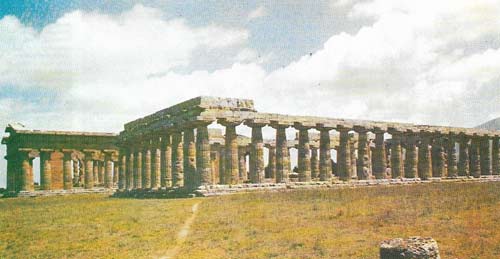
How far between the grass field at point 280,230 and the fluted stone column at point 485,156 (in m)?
38.6

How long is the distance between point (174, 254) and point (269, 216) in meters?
6.08

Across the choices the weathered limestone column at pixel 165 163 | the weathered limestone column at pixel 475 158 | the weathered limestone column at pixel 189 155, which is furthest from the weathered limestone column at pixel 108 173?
the weathered limestone column at pixel 475 158

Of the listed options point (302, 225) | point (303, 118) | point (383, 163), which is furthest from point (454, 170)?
point (302, 225)

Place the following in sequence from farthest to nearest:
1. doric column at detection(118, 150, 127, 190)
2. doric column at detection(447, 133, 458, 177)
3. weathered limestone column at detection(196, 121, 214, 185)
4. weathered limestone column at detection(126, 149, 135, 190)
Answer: doric column at detection(118, 150, 127, 190)
doric column at detection(447, 133, 458, 177)
weathered limestone column at detection(126, 149, 135, 190)
weathered limestone column at detection(196, 121, 214, 185)

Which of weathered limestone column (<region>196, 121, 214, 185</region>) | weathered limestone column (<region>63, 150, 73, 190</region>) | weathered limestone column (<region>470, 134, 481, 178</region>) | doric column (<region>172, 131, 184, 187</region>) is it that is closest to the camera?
weathered limestone column (<region>196, 121, 214, 185</region>)

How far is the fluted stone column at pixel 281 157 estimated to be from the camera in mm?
39750

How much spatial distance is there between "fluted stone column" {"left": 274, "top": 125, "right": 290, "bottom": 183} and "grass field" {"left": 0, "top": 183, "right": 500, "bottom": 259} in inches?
605

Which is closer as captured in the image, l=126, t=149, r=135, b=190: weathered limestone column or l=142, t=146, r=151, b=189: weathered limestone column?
l=142, t=146, r=151, b=189: weathered limestone column

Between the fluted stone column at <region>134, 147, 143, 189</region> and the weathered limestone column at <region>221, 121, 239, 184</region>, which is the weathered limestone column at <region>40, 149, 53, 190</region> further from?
the weathered limestone column at <region>221, 121, 239, 184</region>

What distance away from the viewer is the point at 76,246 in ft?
54.3

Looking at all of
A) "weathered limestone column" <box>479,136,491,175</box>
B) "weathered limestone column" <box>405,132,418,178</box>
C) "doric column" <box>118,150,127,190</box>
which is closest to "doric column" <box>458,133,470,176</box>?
"weathered limestone column" <box>479,136,491,175</box>

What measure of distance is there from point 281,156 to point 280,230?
23557 mm

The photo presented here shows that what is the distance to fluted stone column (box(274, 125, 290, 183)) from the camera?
39.8 metres

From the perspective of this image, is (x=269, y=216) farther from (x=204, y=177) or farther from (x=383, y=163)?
(x=383, y=163)
